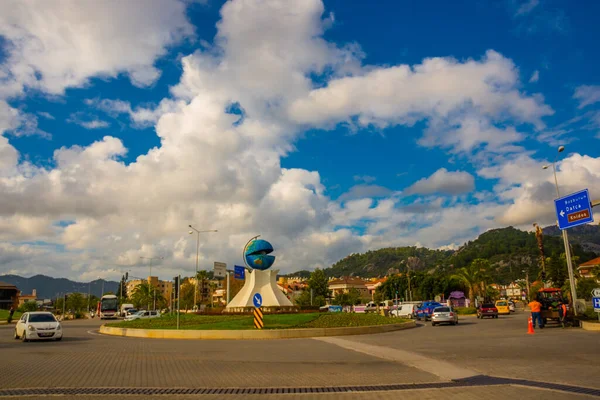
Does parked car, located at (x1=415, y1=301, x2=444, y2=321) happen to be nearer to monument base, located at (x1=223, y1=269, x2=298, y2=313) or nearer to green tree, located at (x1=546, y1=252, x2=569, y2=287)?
monument base, located at (x1=223, y1=269, x2=298, y2=313)

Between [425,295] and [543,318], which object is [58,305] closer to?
[425,295]

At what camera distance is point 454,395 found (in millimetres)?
8336

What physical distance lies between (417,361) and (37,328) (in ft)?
57.5

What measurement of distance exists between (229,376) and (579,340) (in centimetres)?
1408

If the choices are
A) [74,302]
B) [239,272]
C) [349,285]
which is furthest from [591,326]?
[349,285]

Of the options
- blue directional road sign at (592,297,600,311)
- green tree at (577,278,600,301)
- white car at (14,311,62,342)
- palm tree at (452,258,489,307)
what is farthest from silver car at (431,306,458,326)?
green tree at (577,278,600,301)

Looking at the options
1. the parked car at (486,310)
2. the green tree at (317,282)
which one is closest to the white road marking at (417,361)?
the parked car at (486,310)

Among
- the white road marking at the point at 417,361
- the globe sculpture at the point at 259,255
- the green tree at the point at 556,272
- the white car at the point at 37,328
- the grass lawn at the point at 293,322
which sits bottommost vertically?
the white road marking at the point at 417,361

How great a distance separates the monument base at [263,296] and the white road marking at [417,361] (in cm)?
2156

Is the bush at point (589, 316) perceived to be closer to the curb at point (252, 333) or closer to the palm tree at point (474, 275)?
the curb at point (252, 333)

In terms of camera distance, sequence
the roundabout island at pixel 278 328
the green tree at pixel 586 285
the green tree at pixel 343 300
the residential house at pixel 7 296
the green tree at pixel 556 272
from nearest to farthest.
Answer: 1. the roundabout island at pixel 278 328
2. the green tree at pixel 556 272
3. the green tree at pixel 586 285
4. the green tree at pixel 343 300
5. the residential house at pixel 7 296

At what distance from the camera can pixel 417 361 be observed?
13062mm

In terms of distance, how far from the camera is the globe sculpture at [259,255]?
139ft

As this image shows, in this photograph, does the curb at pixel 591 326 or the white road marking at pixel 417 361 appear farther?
the curb at pixel 591 326
